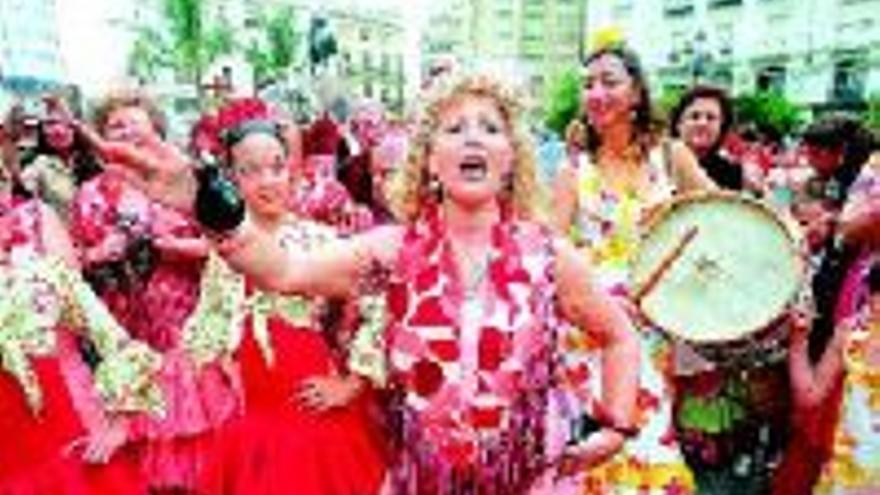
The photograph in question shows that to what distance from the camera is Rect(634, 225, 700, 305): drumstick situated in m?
6.07

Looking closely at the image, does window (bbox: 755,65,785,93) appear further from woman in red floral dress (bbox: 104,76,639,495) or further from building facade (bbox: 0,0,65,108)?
woman in red floral dress (bbox: 104,76,639,495)

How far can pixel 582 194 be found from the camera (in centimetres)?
606

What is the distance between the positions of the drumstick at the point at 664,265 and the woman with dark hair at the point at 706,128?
66.0 inches

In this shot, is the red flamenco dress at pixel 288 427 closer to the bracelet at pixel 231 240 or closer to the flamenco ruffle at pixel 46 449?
the flamenco ruffle at pixel 46 449

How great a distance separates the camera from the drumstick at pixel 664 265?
6070 mm

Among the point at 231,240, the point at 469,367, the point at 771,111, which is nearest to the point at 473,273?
the point at 469,367

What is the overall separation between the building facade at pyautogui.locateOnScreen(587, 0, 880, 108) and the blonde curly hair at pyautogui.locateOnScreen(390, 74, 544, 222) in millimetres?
56070

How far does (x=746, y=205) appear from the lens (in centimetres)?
630

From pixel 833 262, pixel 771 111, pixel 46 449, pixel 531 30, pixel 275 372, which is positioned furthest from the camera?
pixel 531 30

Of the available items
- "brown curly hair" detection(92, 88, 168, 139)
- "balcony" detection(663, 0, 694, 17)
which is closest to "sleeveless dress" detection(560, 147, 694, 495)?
"brown curly hair" detection(92, 88, 168, 139)

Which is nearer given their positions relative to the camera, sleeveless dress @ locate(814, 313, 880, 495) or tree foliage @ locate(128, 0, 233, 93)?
sleeveless dress @ locate(814, 313, 880, 495)

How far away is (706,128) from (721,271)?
173 cm

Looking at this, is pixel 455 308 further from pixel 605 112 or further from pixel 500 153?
pixel 605 112

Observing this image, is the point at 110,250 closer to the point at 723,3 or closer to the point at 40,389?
the point at 40,389
